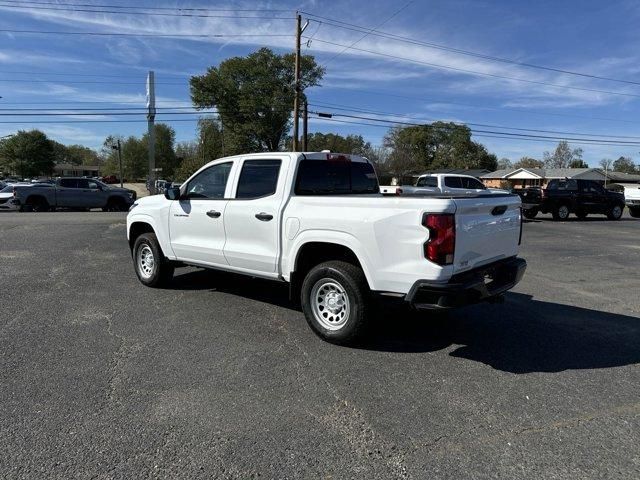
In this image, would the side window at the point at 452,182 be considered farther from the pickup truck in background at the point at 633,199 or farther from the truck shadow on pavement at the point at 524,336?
the truck shadow on pavement at the point at 524,336

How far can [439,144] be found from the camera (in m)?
109

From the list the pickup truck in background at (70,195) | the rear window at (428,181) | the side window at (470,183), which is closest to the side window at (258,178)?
the rear window at (428,181)

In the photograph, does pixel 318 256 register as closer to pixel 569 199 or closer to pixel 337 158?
pixel 337 158

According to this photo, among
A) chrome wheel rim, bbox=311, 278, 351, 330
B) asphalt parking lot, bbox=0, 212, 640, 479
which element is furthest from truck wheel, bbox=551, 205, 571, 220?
chrome wheel rim, bbox=311, 278, 351, 330

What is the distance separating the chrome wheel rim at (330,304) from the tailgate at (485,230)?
1166 millimetres

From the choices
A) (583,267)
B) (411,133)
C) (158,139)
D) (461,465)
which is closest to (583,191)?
(583,267)

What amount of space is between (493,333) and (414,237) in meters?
1.94

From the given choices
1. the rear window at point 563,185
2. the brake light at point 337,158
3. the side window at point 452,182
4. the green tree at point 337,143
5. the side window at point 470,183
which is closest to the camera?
the brake light at point 337,158

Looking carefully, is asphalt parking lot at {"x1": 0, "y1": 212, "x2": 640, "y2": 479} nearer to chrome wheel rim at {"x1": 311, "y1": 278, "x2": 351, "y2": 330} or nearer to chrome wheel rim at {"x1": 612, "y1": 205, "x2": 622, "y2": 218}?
chrome wheel rim at {"x1": 311, "y1": 278, "x2": 351, "y2": 330}

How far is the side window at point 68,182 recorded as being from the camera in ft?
81.8

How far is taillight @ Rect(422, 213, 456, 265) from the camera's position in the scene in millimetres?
4141

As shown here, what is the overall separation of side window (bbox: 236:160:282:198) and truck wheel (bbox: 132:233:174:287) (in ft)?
6.39

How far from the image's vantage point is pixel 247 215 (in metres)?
5.72

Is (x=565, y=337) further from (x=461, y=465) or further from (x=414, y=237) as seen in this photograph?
(x=461, y=465)
